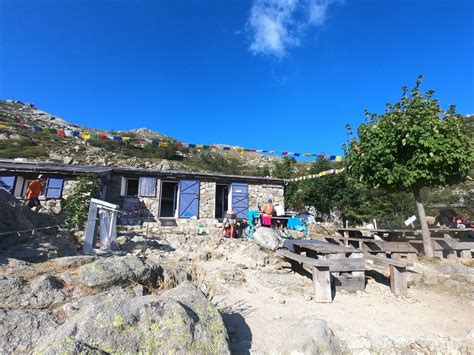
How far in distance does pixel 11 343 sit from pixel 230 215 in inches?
350

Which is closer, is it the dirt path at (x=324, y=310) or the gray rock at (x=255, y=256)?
the dirt path at (x=324, y=310)

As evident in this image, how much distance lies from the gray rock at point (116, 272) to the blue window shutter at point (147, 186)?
10.3 meters

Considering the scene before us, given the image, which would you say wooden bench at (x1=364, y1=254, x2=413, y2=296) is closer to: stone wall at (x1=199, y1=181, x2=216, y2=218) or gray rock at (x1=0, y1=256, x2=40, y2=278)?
gray rock at (x1=0, y1=256, x2=40, y2=278)

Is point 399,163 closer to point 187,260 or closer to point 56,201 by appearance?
point 187,260

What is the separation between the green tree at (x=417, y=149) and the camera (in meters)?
6.56

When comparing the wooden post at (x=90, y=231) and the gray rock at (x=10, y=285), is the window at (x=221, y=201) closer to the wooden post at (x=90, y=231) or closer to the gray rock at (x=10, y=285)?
the wooden post at (x=90, y=231)

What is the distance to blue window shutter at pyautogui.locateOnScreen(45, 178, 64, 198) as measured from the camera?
11.3 m

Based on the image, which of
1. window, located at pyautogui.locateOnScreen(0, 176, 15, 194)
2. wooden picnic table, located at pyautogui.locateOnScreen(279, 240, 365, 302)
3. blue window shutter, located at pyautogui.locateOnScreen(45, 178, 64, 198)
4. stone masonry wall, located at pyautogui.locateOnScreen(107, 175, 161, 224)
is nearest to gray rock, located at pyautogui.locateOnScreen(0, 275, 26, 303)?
wooden picnic table, located at pyautogui.locateOnScreen(279, 240, 365, 302)

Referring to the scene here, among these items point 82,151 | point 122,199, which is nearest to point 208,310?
point 122,199

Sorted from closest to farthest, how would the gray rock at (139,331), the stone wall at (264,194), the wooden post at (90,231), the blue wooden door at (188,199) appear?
1. the gray rock at (139,331)
2. the wooden post at (90,231)
3. the blue wooden door at (188,199)
4. the stone wall at (264,194)

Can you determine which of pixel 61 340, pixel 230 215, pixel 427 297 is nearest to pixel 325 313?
pixel 427 297

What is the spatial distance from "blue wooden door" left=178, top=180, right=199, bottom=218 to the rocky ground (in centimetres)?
741

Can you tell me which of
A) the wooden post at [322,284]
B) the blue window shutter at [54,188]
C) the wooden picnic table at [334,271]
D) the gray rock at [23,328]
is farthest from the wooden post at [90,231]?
the blue window shutter at [54,188]

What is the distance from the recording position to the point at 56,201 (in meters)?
11.3
